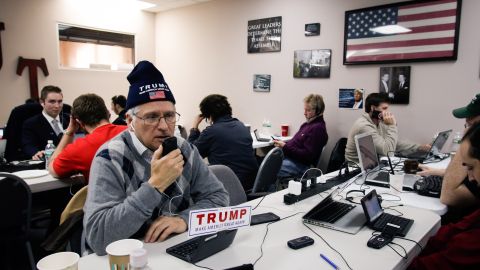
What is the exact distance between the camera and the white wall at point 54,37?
4812 millimetres

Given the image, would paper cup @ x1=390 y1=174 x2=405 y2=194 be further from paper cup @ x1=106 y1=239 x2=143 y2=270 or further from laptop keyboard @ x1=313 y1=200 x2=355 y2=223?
paper cup @ x1=106 y1=239 x2=143 y2=270

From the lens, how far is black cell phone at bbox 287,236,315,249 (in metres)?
1.35

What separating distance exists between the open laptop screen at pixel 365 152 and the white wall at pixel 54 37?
465 cm

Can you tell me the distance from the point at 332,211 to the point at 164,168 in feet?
2.95

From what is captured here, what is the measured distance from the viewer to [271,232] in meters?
1.50

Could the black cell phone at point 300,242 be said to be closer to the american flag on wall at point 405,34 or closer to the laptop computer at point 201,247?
the laptop computer at point 201,247

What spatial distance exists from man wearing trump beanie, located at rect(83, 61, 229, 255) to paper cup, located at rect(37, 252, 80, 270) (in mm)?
269

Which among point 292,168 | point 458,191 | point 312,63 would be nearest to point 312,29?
point 312,63

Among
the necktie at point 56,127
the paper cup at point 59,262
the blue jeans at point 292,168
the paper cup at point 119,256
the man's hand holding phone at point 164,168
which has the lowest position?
the blue jeans at point 292,168

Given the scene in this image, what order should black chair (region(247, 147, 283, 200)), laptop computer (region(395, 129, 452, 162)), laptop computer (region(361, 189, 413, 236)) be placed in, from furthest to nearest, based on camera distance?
laptop computer (region(395, 129, 452, 162)), black chair (region(247, 147, 283, 200)), laptop computer (region(361, 189, 413, 236))

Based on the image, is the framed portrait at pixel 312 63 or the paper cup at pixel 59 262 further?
the framed portrait at pixel 312 63

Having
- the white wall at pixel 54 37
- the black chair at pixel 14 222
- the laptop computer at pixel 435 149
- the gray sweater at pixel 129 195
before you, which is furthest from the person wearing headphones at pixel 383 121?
the white wall at pixel 54 37

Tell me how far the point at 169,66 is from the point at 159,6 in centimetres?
103

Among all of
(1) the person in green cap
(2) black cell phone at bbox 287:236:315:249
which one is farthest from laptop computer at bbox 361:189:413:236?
(1) the person in green cap
